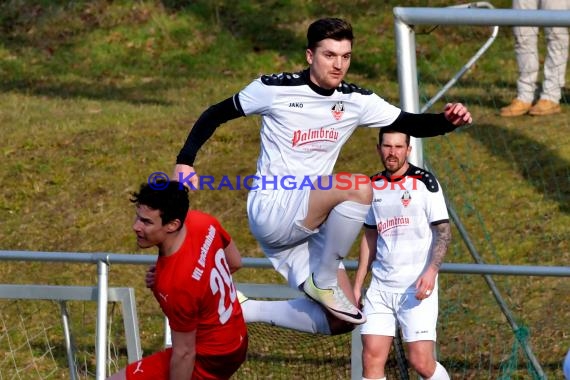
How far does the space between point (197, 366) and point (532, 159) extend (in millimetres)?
4419

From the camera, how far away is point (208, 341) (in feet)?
20.9

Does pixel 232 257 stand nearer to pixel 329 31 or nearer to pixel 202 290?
pixel 202 290

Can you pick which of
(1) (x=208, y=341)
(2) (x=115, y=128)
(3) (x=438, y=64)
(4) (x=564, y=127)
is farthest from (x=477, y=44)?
(1) (x=208, y=341)

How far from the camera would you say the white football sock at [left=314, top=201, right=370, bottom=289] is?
21.0 feet

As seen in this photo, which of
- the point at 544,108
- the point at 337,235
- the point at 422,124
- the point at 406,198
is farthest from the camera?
the point at 544,108

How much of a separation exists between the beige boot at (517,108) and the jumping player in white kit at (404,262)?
7.18 ft

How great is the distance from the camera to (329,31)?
655 cm

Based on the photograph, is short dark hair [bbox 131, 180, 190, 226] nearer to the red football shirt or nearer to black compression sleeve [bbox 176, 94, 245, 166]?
the red football shirt

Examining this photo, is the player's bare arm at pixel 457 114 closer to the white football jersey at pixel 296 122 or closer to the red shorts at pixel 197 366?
the white football jersey at pixel 296 122

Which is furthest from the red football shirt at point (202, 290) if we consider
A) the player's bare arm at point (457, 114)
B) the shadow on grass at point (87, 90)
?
the shadow on grass at point (87, 90)

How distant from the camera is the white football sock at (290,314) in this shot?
694cm

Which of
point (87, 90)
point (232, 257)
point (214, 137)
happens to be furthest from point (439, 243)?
point (87, 90)

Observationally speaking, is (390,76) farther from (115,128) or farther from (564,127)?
(564,127)

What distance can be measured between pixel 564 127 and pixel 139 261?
3.35 m
